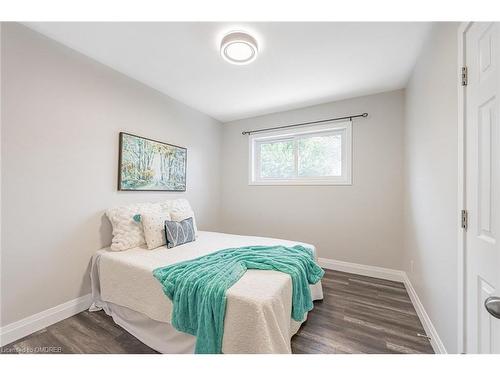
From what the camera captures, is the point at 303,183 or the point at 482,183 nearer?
the point at 482,183

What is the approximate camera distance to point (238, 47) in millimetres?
1701

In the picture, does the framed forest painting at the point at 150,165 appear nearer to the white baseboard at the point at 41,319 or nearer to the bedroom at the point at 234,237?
the bedroom at the point at 234,237

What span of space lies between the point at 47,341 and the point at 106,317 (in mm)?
385

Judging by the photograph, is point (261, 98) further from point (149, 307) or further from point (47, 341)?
point (47, 341)

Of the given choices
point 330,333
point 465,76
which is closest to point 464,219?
point 465,76

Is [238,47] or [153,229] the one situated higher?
[238,47]

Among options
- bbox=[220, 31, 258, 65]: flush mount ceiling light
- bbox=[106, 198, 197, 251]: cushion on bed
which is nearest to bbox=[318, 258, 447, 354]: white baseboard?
bbox=[106, 198, 197, 251]: cushion on bed

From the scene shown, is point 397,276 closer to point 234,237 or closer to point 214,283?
point 234,237

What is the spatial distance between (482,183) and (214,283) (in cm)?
149

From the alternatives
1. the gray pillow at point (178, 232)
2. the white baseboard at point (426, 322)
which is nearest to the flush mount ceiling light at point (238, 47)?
the gray pillow at point (178, 232)

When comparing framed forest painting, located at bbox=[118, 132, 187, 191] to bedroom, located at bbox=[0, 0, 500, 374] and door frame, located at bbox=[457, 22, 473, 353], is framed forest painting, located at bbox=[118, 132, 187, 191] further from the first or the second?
door frame, located at bbox=[457, 22, 473, 353]

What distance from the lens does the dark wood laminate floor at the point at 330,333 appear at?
4.76 ft

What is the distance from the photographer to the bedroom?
3.68ft

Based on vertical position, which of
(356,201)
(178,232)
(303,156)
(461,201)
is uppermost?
(303,156)
